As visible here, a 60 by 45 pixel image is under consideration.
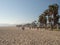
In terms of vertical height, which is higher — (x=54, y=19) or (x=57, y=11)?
(x=57, y=11)

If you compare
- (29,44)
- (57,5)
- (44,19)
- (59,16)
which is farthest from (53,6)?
(29,44)

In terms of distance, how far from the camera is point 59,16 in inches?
1697

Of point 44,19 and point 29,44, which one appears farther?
point 44,19

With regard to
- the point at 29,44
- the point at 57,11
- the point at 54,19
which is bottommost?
the point at 29,44

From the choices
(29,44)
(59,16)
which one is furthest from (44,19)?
(29,44)

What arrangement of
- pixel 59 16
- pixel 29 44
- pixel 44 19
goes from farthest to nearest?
1. pixel 44 19
2. pixel 59 16
3. pixel 29 44

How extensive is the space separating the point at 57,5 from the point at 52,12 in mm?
2904

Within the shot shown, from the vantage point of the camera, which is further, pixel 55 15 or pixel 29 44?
pixel 55 15

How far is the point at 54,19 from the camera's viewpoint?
132 ft

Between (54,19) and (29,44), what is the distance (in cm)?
3119

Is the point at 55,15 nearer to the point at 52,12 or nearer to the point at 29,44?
the point at 52,12

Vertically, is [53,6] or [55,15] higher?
[53,6]

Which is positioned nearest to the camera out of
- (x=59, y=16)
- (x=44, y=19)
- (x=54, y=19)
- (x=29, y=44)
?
(x=29, y=44)

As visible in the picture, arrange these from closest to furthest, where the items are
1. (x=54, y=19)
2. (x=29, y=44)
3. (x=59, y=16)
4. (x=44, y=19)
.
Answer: (x=29, y=44) < (x=54, y=19) < (x=59, y=16) < (x=44, y=19)
